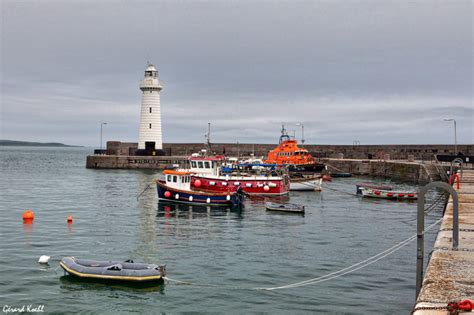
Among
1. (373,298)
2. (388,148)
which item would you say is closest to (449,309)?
(373,298)

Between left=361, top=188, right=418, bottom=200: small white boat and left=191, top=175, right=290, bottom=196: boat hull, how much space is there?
6.89 m

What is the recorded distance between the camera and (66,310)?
1338 cm

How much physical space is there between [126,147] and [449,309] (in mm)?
93249

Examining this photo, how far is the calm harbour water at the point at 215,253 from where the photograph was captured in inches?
554

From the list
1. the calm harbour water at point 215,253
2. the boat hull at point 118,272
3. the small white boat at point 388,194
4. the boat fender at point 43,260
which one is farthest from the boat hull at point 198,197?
the boat hull at point 118,272

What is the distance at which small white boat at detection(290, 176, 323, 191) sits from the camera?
47.8m

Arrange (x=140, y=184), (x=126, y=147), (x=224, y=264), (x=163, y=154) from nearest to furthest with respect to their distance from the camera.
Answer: (x=224, y=264)
(x=140, y=184)
(x=163, y=154)
(x=126, y=147)

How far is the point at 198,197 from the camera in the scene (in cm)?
3441

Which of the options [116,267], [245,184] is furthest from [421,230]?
[245,184]

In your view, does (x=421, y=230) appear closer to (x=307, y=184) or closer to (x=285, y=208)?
(x=285, y=208)

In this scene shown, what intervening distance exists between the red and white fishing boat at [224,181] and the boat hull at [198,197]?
3.26 meters

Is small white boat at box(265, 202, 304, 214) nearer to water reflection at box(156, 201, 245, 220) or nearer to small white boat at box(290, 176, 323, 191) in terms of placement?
water reflection at box(156, 201, 245, 220)

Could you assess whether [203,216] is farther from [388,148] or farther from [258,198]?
[388,148]

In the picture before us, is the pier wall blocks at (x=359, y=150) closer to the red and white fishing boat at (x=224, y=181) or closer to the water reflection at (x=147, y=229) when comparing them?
the red and white fishing boat at (x=224, y=181)
